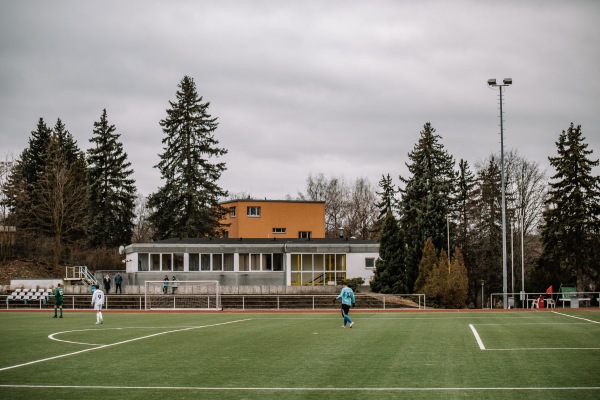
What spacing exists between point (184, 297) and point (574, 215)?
35.7 m

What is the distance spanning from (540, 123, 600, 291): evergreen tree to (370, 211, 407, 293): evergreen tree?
604 inches

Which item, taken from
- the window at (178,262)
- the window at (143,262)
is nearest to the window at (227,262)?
the window at (178,262)

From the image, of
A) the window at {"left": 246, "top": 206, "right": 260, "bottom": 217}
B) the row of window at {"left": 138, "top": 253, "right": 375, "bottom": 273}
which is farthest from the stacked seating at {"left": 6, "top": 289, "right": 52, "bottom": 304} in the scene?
the window at {"left": 246, "top": 206, "right": 260, "bottom": 217}

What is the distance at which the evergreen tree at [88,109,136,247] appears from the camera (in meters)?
83.3

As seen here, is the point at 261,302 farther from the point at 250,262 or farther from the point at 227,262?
the point at 227,262

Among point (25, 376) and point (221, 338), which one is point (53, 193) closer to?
point (221, 338)

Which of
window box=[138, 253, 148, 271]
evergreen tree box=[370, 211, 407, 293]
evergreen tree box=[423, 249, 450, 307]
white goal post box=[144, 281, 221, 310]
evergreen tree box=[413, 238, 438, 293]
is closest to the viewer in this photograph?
white goal post box=[144, 281, 221, 310]

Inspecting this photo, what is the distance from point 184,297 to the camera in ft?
163

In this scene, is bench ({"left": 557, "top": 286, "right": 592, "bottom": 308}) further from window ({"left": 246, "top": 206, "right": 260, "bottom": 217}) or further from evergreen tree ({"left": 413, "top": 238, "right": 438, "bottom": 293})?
window ({"left": 246, "top": 206, "right": 260, "bottom": 217})

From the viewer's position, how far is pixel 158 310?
4728 centimetres

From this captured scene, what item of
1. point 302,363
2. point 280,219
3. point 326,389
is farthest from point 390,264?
point 326,389

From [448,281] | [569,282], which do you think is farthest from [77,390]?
[569,282]

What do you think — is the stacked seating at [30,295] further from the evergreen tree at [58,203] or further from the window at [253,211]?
the window at [253,211]

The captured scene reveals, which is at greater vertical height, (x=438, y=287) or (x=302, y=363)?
(x=302, y=363)
